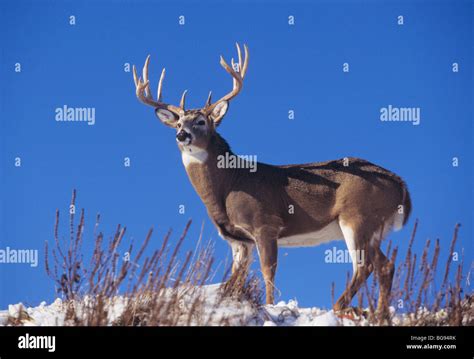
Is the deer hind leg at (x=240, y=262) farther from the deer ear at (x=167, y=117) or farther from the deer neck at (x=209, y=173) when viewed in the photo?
the deer ear at (x=167, y=117)

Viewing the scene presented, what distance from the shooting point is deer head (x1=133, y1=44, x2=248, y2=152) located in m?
12.8

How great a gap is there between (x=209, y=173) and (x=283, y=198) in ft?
4.43

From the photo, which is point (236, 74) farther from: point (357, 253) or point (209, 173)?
point (357, 253)

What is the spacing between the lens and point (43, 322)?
28.9 feet

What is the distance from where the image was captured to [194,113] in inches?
A: 512

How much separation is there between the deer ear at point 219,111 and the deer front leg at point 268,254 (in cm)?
231

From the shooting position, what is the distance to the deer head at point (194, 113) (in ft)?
42.0

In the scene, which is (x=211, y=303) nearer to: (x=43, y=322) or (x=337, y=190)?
(x=43, y=322)

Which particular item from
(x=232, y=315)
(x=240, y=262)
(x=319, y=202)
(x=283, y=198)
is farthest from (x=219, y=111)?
(x=232, y=315)

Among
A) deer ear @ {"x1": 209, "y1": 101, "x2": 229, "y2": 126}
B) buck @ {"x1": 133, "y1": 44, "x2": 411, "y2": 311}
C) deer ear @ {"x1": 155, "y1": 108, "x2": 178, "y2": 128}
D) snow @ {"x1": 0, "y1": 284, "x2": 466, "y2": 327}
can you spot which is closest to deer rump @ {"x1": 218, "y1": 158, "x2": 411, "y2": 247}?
buck @ {"x1": 133, "y1": 44, "x2": 411, "y2": 311}

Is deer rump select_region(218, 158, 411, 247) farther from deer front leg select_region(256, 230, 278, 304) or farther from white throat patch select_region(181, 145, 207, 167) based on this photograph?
white throat patch select_region(181, 145, 207, 167)

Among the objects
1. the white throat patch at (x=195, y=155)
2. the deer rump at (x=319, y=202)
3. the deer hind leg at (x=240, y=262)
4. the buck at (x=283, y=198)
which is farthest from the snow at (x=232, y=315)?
the white throat patch at (x=195, y=155)

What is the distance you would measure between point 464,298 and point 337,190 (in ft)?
10.2
